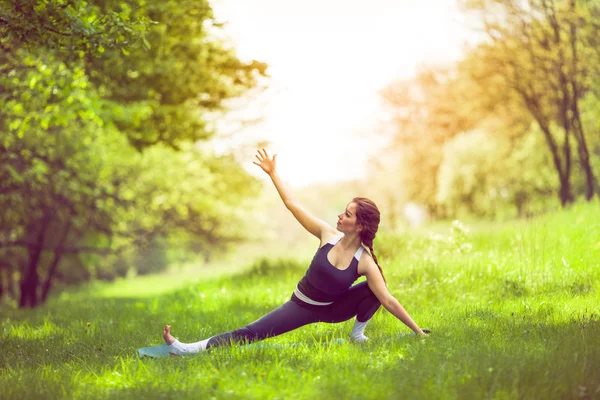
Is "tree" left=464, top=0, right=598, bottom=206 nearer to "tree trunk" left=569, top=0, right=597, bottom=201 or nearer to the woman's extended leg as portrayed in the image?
"tree trunk" left=569, top=0, right=597, bottom=201

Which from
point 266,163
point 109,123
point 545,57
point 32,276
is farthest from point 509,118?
point 266,163

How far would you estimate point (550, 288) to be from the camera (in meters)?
7.79

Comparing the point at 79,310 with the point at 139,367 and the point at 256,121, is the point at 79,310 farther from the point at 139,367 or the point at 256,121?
the point at 256,121

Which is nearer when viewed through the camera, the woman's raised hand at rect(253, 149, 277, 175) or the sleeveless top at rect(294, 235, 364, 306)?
the sleeveless top at rect(294, 235, 364, 306)

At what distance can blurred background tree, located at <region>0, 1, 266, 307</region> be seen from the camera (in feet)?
25.9

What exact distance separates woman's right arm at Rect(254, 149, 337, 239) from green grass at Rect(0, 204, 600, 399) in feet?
3.52

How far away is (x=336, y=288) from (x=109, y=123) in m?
8.66

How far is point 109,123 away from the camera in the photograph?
42.1 ft

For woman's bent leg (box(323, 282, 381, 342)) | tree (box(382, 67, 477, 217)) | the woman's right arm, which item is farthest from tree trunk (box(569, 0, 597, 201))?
tree (box(382, 67, 477, 217))

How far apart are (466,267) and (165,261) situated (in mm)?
45909

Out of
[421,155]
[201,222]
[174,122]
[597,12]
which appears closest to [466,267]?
[174,122]

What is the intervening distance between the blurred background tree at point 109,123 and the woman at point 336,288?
368 cm

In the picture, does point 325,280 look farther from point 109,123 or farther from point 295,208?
point 109,123

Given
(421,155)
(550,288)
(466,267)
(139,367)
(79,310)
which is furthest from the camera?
(421,155)
